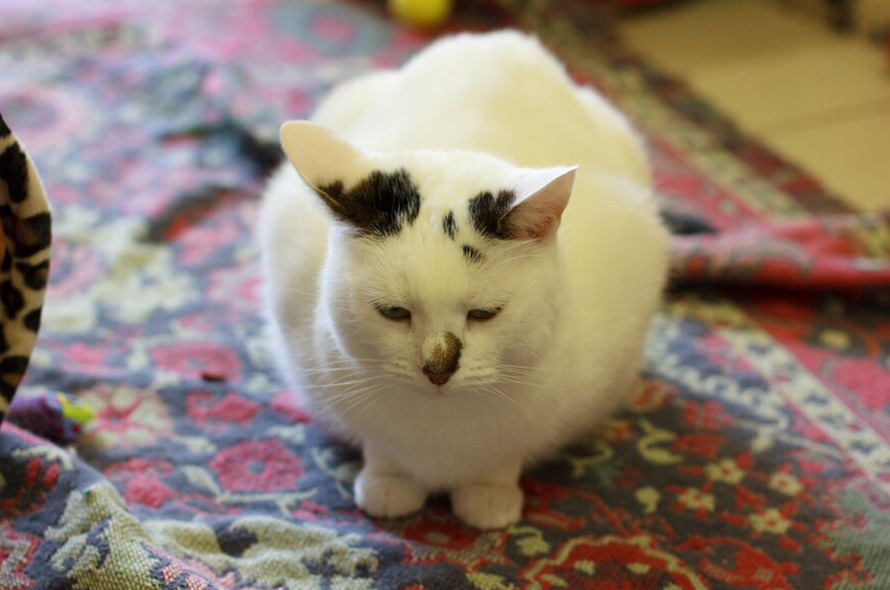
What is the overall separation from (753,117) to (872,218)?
68 centimetres

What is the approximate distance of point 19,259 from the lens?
106cm

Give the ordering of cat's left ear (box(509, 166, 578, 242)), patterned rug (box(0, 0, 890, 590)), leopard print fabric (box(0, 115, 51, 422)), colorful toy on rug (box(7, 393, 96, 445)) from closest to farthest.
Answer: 1. cat's left ear (box(509, 166, 578, 242))
2. leopard print fabric (box(0, 115, 51, 422))
3. patterned rug (box(0, 0, 890, 590))
4. colorful toy on rug (box(7, 393, 96, 445))

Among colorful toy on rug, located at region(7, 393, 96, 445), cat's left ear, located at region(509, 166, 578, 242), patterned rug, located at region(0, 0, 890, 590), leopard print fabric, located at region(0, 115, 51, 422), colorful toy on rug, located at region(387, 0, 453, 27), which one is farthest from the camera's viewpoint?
colorful toy on rug, located at region(387, 0, 453, 27)

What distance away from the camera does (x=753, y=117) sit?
8.07 feet

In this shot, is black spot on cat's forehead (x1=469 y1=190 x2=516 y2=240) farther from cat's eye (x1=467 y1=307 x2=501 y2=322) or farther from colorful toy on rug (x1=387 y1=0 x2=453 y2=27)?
colorful toy on rug (x1=387 y1=0 x2=453 y2=27)

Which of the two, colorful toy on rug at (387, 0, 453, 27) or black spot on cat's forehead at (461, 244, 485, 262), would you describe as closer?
black spot on cat's forehead at (461, 244, 485, 262)

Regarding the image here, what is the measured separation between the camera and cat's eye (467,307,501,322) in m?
0.94

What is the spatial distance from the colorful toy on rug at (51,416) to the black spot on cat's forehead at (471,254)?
27.7 inches

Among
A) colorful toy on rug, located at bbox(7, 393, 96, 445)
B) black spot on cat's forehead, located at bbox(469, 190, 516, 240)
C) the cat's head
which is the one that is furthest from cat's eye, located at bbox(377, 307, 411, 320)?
colorful toy on rug, located at bbox(7, 393, 96, 445)

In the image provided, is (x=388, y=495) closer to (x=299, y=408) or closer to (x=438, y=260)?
(x=299, y=408)

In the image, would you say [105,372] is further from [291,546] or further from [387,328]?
[387,328]

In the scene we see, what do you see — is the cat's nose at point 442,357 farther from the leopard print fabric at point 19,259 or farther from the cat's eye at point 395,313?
the leopard print fabric at point 19,259

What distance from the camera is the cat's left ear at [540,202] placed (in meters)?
0.90

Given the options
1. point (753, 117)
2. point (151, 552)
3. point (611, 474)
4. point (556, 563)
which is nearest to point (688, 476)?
point (611, 474)
